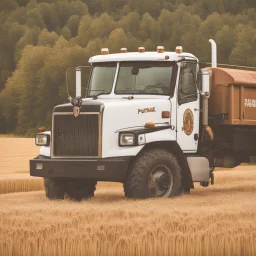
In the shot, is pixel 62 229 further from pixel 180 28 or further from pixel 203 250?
pixel 180 28

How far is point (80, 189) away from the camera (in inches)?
717

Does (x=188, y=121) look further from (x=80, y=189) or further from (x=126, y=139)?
(x=80, y=189)

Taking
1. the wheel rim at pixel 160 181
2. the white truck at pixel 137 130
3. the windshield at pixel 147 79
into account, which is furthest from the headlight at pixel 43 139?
the wheel rim at pixel 160 181

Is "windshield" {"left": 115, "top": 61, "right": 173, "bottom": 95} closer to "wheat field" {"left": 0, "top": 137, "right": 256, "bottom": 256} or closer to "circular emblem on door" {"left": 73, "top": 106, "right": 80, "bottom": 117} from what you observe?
"circular emblem on door" {"left": 73, "top": 106, "right": 80, "bottom": 117}

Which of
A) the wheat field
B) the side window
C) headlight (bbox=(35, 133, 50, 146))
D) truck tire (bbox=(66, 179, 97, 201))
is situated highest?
the side window

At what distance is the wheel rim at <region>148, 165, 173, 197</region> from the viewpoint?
16.4 m

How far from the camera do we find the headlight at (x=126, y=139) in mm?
16125

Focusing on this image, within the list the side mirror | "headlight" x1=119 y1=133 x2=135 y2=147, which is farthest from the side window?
"headlight" x1=119 y1=133 x2=135 y2=147

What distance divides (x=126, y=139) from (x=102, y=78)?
2.23 metres

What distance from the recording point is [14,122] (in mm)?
→ 101062

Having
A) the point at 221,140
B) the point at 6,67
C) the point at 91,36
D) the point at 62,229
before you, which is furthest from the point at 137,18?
the point at 62,229

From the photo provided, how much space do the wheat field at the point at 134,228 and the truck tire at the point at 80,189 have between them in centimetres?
188

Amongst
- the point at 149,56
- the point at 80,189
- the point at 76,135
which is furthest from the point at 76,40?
the point at 76,135

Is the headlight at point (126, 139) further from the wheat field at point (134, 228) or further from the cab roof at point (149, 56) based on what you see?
the cab roof at point (149, 56)
